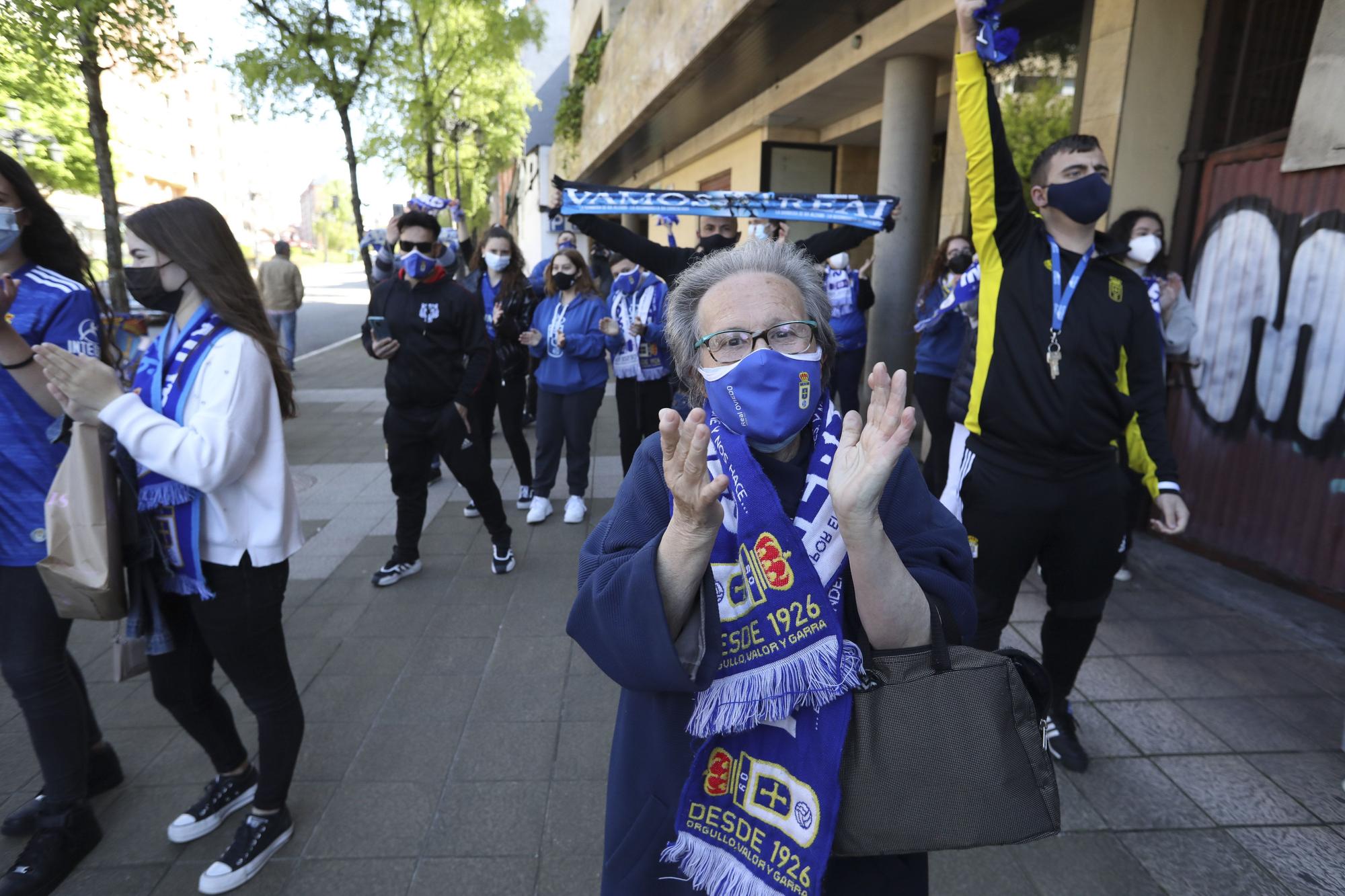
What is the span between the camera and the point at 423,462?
474cm

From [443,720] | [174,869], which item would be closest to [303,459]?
[443,720]

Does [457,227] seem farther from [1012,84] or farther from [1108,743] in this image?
[1108,743]

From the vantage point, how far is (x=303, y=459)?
792 cm

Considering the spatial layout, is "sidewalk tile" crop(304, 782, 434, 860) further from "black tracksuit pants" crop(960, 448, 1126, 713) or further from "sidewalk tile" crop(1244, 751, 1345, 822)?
"sidewalk tile" crop(1244, 751, 1345, 822)

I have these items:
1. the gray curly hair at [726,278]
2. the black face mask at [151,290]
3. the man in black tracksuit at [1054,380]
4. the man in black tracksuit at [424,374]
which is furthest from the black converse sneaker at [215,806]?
the man in black tracksuit at [1054,380]

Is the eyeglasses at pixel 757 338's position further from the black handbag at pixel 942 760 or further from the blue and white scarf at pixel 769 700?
the black handbag at pixel 942 760

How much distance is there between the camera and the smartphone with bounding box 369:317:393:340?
4609 millimetres

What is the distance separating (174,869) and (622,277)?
4.89 m

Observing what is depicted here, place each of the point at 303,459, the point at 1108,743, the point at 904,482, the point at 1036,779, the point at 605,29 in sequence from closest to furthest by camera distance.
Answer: the point at 1036,779, the point at 904,482, the point at 1108,743, the point at 303,459, the point at 605,29

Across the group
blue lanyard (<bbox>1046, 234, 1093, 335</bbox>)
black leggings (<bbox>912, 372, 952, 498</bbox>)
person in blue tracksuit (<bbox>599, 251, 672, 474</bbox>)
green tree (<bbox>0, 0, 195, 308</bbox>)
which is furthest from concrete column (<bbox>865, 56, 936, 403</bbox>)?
green tree (<bbox>0, 0, 195, 308</bbox>)

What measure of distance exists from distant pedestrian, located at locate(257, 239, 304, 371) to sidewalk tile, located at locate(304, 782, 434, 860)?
11.0m

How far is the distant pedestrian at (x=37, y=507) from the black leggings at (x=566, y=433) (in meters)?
3.52

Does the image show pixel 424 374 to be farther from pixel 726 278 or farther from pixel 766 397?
pixel 766 397

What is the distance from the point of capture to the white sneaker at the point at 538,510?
592 cm
